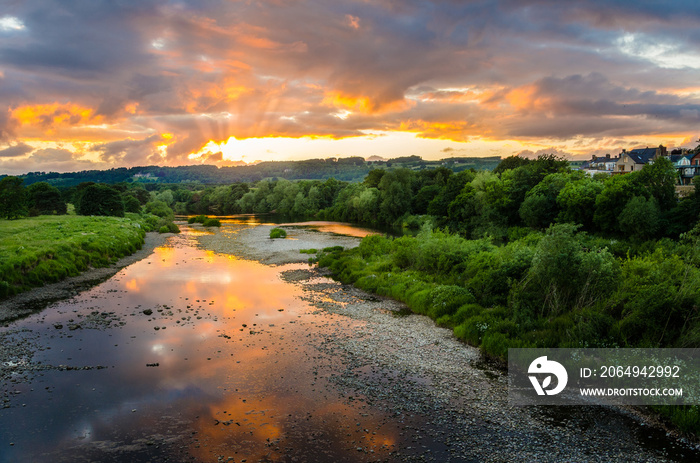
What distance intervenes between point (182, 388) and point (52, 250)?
25412mm

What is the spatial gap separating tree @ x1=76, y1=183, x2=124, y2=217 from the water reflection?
191 ft

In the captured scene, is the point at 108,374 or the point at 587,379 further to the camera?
the point at 108,374

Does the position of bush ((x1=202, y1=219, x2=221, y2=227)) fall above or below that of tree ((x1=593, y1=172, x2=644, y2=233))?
below

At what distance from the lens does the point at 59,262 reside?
110 feet

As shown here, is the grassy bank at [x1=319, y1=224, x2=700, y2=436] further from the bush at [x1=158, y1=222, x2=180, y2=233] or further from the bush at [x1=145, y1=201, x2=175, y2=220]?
the bush at [x1=145, y1=201, x2=175, y2=220]

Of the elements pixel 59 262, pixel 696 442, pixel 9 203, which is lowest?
pixel 696 442

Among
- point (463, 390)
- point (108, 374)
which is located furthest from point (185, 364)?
point (463, 390)

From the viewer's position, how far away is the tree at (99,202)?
3061 inches

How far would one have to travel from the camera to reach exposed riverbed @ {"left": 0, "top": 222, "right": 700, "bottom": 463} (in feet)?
41.0

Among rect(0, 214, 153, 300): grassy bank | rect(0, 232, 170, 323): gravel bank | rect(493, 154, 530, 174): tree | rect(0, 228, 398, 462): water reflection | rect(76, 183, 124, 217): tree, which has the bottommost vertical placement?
rect(0, 228, 398, 462): water reflection

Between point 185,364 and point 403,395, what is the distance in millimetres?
9437

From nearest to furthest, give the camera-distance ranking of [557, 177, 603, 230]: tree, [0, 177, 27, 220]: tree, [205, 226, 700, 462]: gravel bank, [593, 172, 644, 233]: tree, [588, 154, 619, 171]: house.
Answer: [205, 226, 700, 462]: gravel bank < [593, 172, 644, 233]: tree < [0, 177, 27, 220]: tree < [557, 177, 603, 230]: tree < [588, 154, 619, 171]: house

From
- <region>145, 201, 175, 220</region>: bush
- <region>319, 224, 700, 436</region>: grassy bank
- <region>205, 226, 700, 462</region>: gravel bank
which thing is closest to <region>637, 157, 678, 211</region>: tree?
<region>319, 224, 700, 436</region>: grassy bank

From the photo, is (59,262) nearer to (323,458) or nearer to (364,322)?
(364,322)
